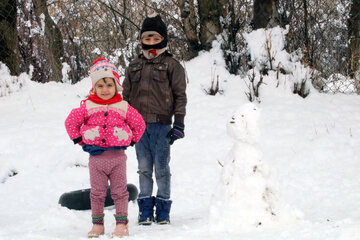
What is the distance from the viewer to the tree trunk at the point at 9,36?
305 inches

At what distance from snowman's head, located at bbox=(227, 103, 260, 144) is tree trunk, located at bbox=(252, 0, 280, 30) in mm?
5051

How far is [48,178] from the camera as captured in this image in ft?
14.8

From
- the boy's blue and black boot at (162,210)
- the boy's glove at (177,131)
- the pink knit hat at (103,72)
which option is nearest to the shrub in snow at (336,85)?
the boy's glove at (177,131)

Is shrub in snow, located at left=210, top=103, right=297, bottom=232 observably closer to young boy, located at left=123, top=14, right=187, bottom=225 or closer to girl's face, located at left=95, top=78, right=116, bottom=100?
young boy, located at left=123, top=14, right=187, bottom=225

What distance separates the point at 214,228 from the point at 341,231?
0.78 m

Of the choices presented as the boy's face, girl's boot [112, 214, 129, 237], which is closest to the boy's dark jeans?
girl's boot [112, 214, 129, 237]

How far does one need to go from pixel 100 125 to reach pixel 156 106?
596mm

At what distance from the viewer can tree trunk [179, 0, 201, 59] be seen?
24.5 ft

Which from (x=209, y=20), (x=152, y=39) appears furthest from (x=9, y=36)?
(x=152, y=39)

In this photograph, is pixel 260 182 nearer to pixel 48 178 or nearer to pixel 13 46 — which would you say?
pixel 48 178

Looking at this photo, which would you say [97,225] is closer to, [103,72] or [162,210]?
[162,210]

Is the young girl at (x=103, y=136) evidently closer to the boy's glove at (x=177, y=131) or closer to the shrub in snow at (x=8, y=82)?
the boy's glove at (x=177, y=131)

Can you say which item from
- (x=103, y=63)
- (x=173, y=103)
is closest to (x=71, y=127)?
(x=103, y=63)

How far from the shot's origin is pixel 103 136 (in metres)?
2.64
